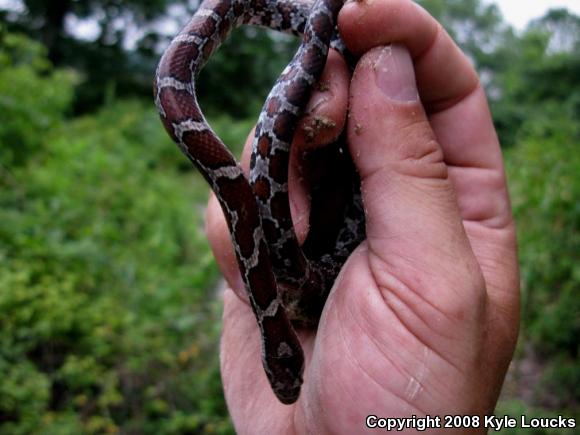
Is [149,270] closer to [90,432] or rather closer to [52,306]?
[52,306]

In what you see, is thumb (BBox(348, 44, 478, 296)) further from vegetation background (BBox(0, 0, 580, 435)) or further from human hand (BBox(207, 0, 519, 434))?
vegetation background (BBox(0, 0, 580, 435))

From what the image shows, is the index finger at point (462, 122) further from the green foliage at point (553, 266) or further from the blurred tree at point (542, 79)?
the blurred tree at point (542, 79)

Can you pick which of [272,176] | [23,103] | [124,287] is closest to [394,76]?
[272,176]

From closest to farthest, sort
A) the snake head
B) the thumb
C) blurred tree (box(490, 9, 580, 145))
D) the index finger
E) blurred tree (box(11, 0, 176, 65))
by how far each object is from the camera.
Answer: the thumb < the snake head < the index finger < blurred tree (box(490, 9, 580, 145)) < blurred tree (box(11, 0, 176, 65))

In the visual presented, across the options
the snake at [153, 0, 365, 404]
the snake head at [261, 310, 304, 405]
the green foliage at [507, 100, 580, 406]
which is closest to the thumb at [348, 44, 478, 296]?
the snake at [153, 0, 365, 404]

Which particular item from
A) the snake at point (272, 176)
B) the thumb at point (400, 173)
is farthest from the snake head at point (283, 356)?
the thumb at point (400, 173)

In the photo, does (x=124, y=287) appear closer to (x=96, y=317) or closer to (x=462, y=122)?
(x=96, y=317)
